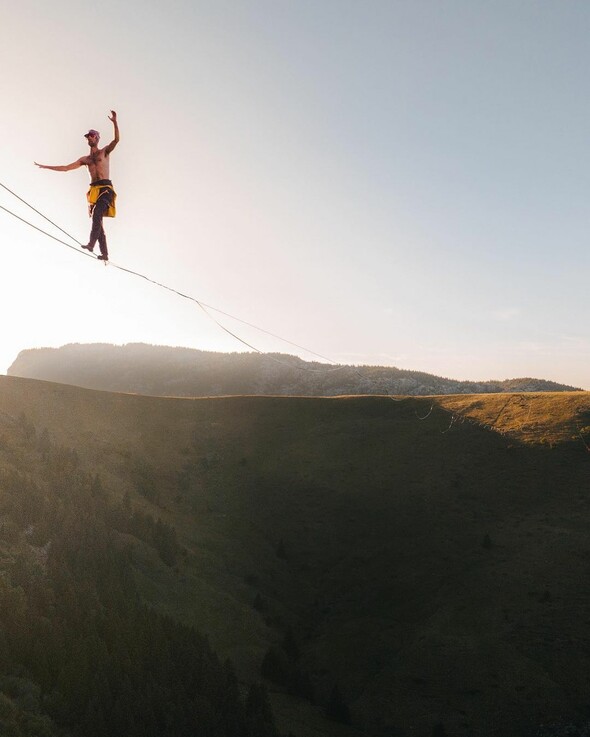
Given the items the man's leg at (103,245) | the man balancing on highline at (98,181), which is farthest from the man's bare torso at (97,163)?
the man's leg at (103,245)

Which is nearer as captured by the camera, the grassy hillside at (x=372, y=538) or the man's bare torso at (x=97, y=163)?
the man's bare torso at (x=97, y=163)

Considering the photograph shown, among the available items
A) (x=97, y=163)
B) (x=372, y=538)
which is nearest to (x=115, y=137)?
(x=97, y=163)

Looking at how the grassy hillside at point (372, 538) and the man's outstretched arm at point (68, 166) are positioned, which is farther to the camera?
the grassy hillside at point (372, 538)

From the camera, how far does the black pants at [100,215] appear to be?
1233cm

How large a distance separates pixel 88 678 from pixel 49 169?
16.5 m

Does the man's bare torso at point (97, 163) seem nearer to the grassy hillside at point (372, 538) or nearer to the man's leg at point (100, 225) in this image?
the man's leg at point (100, 225)

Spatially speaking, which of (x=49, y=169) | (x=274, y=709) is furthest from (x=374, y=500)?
(x=49, y=169)

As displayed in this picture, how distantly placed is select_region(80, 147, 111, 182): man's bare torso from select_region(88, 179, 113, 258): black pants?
0.66ft

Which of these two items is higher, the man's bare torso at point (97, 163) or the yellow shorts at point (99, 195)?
the man's bare torso at point (97, 163)

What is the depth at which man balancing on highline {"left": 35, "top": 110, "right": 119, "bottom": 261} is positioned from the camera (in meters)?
11.9

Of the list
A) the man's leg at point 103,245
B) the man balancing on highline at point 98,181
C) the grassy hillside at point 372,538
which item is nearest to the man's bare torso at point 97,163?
the man balancing on highline at point 98,181

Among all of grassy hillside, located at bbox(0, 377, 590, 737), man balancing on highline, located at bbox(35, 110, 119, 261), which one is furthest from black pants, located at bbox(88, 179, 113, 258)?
grassy hillside, located at bbox(0, 377, 590, 737)

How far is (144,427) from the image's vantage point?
5497 cm

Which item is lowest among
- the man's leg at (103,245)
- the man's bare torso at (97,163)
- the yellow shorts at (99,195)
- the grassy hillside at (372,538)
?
the grassy hillside at (372,538)
